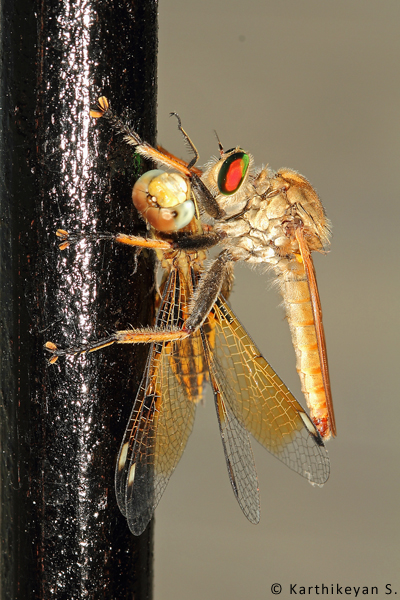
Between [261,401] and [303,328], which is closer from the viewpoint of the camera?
[261,401]

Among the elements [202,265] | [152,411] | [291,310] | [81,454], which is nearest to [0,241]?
[81,454]

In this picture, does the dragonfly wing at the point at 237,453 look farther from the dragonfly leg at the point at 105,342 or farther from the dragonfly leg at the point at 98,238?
the dragonfly leg at the point at 98,238

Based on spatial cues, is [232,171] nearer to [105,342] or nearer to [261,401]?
[261,401]

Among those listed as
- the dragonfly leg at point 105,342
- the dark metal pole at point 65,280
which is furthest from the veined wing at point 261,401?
the dark metal pole at point 65,280

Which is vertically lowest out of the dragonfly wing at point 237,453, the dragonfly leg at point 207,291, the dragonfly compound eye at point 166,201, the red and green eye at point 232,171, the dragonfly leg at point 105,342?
the dragonfly wing at point 237,453

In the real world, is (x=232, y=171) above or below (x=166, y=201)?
above

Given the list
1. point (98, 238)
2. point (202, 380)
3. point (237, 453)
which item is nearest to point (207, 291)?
point (202, 380)

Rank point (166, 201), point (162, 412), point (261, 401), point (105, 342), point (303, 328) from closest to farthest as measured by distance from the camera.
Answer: point (105, 342) < point (166, 201) < point (162, 412) < point (261, 401) < point (303, 328)

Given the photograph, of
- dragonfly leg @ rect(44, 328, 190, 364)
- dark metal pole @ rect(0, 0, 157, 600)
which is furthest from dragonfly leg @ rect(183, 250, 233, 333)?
dark metal pole @ rect(0, 0, 157, 600)
